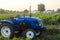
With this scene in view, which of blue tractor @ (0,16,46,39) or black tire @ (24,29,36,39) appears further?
blue tractor @ (0,16,46,39)

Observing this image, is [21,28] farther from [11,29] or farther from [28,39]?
[28,39]

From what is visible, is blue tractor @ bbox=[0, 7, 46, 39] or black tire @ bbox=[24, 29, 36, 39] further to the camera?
blue tractor @ bbox=[0, 7, 46, 39]

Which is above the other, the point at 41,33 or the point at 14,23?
the point at 14,23

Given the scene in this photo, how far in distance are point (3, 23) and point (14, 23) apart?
0.40m

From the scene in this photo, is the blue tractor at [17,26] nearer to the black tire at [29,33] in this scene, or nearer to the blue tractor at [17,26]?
the blue tractor at [17,26]

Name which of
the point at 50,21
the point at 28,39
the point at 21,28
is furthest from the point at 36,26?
the point at 50,21

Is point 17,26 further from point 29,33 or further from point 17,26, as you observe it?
point 29,33

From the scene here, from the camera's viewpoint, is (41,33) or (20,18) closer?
(20,18)

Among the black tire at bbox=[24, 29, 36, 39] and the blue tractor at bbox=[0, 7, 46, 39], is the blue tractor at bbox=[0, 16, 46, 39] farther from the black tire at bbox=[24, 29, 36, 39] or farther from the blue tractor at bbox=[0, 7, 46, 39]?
the black tire at bbox=[24, 29, 36, 39]

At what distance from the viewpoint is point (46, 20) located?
1434cm

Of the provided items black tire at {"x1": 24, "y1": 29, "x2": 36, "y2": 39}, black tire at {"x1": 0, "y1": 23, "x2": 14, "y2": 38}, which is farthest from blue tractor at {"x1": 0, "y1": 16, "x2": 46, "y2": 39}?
black tire at {"x1": 24, "y1": 29, "x2": 36, "y2": 39}

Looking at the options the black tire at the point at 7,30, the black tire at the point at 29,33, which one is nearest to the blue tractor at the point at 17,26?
the black tire at the point at 7,30

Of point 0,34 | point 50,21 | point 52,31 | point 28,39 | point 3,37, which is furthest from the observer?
point 50,21

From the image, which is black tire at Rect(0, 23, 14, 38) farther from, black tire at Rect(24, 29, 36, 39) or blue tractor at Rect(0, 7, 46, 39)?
black tire at Rect(24, 29, 36, 39)
